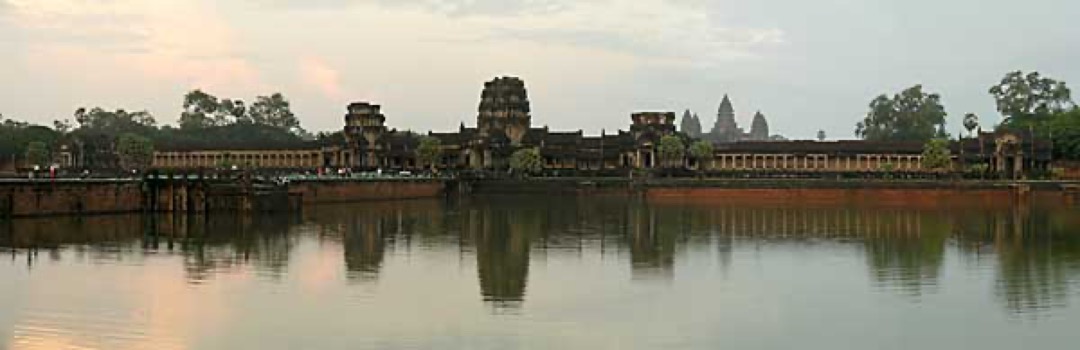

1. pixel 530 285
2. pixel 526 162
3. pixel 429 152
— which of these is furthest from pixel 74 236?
pixel 429 152

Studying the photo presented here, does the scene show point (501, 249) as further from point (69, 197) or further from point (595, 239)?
point (69, 197)

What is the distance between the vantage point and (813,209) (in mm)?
66375

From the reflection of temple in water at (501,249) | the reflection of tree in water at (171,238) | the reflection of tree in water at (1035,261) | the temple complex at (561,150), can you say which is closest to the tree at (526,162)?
the temple complex at (561,150)

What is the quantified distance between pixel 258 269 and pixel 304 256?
3939 millimetres

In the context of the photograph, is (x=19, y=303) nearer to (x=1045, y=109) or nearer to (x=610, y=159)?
(x=610, y=159)

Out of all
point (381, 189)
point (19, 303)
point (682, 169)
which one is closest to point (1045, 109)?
point (682, 169)

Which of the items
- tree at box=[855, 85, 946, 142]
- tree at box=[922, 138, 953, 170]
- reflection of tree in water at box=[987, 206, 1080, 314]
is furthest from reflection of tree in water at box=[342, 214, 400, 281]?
tree at box=[855, 85, 946, 142]

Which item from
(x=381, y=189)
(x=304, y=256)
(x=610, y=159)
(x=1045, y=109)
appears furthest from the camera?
(x=1045, y=109)

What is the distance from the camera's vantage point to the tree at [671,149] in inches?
3848

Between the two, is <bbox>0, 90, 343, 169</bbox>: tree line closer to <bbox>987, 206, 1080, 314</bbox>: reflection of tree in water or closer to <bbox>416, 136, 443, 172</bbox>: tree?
<bbox>416, 136, 443, 172</bbox>: tree

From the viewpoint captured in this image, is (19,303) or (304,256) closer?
(19,303)

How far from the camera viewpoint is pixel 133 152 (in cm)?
9675

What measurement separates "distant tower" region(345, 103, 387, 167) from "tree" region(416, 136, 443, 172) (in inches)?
145

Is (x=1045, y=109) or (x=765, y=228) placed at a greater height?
(x=1045, y=109)
